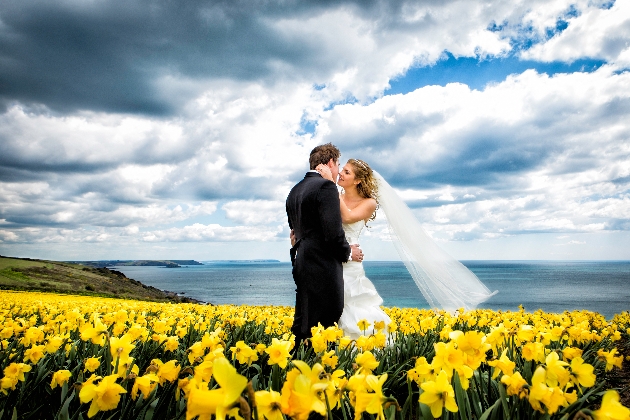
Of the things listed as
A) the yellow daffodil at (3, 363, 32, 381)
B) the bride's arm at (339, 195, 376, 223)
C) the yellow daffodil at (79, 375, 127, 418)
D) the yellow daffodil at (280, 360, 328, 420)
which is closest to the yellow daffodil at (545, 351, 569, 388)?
the yellow daffodil at (280, 360, 328, 420)

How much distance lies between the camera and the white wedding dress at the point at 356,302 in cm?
470

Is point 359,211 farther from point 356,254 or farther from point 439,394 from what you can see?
point 439,394

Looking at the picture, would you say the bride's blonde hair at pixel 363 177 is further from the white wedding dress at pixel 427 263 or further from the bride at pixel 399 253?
the white wedding dress at pixel 427 263

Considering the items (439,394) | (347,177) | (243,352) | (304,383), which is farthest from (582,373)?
(347,177)

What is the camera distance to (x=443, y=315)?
5559mm

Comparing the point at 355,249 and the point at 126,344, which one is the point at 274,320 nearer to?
the point at 355,249

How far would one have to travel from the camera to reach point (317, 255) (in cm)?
428

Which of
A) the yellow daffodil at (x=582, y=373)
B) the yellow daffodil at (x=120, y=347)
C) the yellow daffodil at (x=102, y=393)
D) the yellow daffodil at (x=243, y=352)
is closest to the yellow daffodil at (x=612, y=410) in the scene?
the yellow daffodil at (x=582, y=373)

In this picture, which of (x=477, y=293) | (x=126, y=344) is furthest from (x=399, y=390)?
(x=477, y=293)

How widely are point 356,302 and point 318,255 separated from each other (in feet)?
3.68

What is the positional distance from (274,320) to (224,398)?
12.0 ft

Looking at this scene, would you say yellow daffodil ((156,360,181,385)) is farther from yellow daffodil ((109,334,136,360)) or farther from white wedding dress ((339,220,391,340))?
white wedding dress ((339,220,391,340))

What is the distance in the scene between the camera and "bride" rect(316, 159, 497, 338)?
495cm

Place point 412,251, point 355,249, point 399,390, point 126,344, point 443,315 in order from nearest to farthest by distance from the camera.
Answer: point 126,344 < point 399,390 < point 355,249 < point 443,315 < point 412,251
